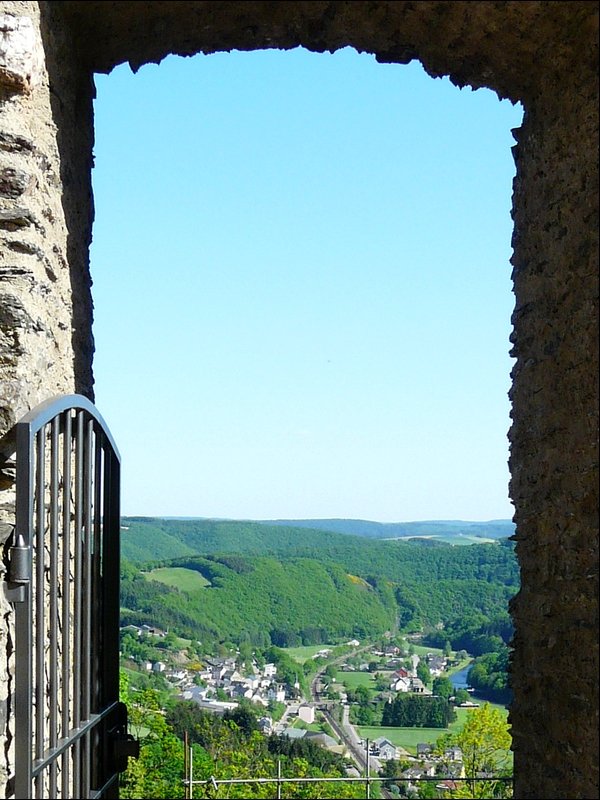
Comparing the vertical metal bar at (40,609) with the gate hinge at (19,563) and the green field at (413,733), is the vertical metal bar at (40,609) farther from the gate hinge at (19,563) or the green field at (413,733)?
the green field at (413,733)

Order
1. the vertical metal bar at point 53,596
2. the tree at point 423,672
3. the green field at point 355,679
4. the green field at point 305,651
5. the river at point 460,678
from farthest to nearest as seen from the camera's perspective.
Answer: the green field at point 305,651 < the green field at point 355,679 < the tree at point 423,672 < the river at point 460,678 < the vertical metal bar at point 53,596

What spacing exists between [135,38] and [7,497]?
1.30m

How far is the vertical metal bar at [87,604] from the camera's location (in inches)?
89.0

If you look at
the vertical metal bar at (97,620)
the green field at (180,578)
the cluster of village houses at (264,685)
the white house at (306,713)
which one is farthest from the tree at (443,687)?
the vertical metal bar at (97,620)

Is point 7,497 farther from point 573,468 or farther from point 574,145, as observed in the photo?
point 574,145

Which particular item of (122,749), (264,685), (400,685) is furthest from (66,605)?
(264,685)

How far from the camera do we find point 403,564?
1956 centimetres

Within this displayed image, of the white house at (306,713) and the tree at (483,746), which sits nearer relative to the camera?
the tree at (483,746)

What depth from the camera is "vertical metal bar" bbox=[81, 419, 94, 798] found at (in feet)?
7.41

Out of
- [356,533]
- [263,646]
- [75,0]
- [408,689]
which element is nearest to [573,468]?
[75,0]

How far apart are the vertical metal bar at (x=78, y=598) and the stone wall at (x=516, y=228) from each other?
0.57 feet

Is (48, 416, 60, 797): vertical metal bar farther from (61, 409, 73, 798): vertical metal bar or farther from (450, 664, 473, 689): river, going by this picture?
(450, 664, 473, 689): river

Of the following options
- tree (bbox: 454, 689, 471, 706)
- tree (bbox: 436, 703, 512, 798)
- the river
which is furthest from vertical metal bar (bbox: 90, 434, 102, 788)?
tree (bbox: 454, 689, 471, 706)

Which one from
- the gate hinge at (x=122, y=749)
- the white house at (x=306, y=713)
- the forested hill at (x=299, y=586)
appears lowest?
the white house at (x=306, y=713)
